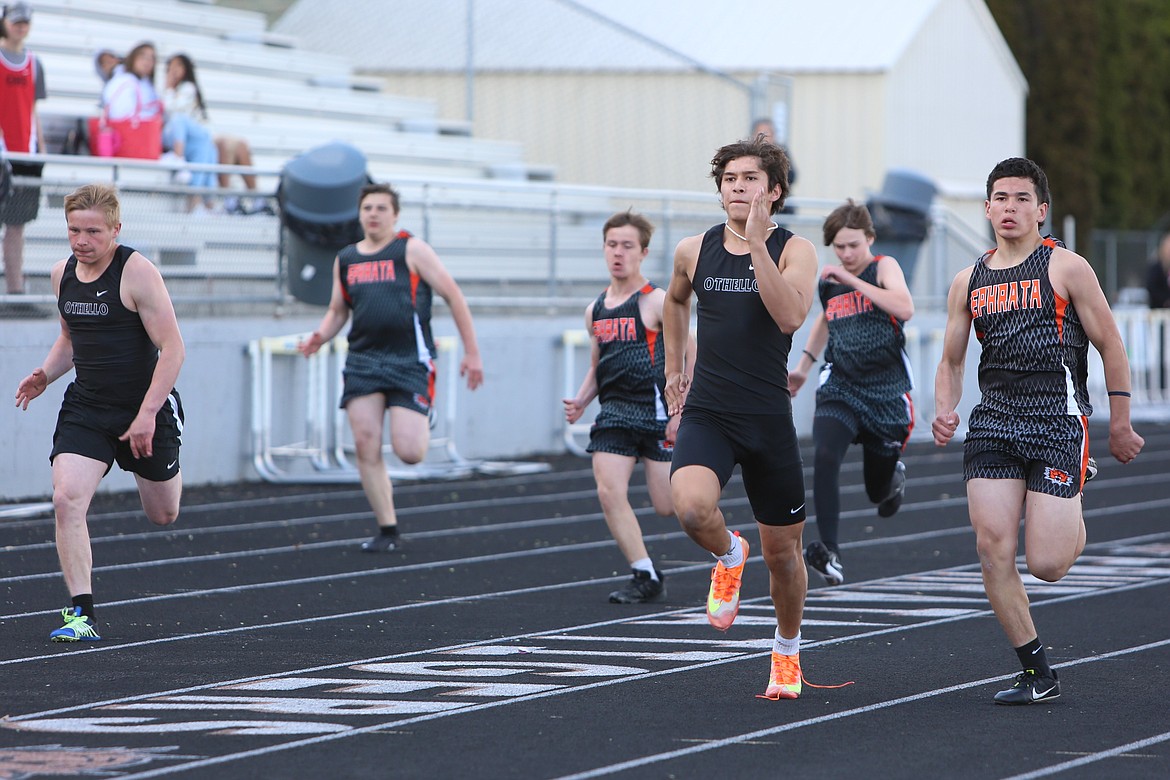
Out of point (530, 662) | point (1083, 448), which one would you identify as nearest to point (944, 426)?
point (1083, 448)

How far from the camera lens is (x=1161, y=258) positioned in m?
25.3

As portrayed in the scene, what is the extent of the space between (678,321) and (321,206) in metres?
7.80

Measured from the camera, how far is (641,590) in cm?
909

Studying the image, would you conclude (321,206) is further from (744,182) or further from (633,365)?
(744,182)

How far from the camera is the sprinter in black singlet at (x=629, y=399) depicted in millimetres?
9180

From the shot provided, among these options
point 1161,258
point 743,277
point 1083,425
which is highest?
point 1161,258

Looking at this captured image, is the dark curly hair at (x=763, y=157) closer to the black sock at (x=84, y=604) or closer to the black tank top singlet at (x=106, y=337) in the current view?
the black tank top singlet at (x=106, y=337)

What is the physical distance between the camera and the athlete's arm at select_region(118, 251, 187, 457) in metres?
7.78

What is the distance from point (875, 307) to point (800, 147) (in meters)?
18.5

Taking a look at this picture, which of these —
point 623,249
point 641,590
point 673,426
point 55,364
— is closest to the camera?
point 673,426

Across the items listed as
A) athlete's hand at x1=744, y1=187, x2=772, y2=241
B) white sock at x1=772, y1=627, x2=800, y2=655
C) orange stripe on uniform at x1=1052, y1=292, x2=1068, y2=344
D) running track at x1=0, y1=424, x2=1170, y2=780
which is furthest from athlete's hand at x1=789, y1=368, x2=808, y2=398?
athlete's hand at x1=744, y1=187, x2=772, y2=241

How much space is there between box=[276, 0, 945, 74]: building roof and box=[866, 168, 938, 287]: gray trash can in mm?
3960

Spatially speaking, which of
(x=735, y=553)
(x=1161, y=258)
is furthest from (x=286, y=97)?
(x=735, y=553)

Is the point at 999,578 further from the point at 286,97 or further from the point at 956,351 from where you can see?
the point at 286,97
